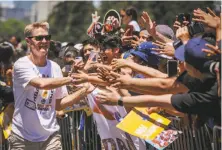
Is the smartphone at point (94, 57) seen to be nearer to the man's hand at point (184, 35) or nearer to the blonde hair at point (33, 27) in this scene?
the blonde hair at point (33, 27)

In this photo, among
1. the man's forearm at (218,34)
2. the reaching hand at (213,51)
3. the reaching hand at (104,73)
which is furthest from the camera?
the reaching hand at (104,73)

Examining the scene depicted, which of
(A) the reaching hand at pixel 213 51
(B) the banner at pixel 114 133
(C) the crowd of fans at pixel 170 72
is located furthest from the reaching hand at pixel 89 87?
(A) the reaching hand at pixel 213 51

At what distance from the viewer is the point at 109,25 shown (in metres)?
11.0

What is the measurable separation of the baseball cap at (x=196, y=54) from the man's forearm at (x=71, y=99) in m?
2.45

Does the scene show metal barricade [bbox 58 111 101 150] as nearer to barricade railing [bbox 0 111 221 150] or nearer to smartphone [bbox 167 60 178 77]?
barricade railing [bbox 0 111 221 150]

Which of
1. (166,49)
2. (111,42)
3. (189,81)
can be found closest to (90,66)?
(111,42)

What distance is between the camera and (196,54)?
236 inches

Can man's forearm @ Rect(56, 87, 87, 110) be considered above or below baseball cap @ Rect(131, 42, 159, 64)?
below

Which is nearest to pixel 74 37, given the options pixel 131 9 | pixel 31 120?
pixel 131 9

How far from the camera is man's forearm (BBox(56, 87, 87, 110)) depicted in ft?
27.4

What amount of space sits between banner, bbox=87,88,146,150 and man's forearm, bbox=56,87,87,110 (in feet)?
0.78

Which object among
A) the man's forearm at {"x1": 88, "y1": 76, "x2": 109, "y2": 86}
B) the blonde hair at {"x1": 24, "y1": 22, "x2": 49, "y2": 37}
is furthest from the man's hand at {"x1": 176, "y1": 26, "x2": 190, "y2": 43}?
the blonde hair at {"x1": 24, "y1": 22, "x2": 49, "y2": 37}

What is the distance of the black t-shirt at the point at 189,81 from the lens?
6.24 m

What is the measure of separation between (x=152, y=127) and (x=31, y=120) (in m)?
1.89
